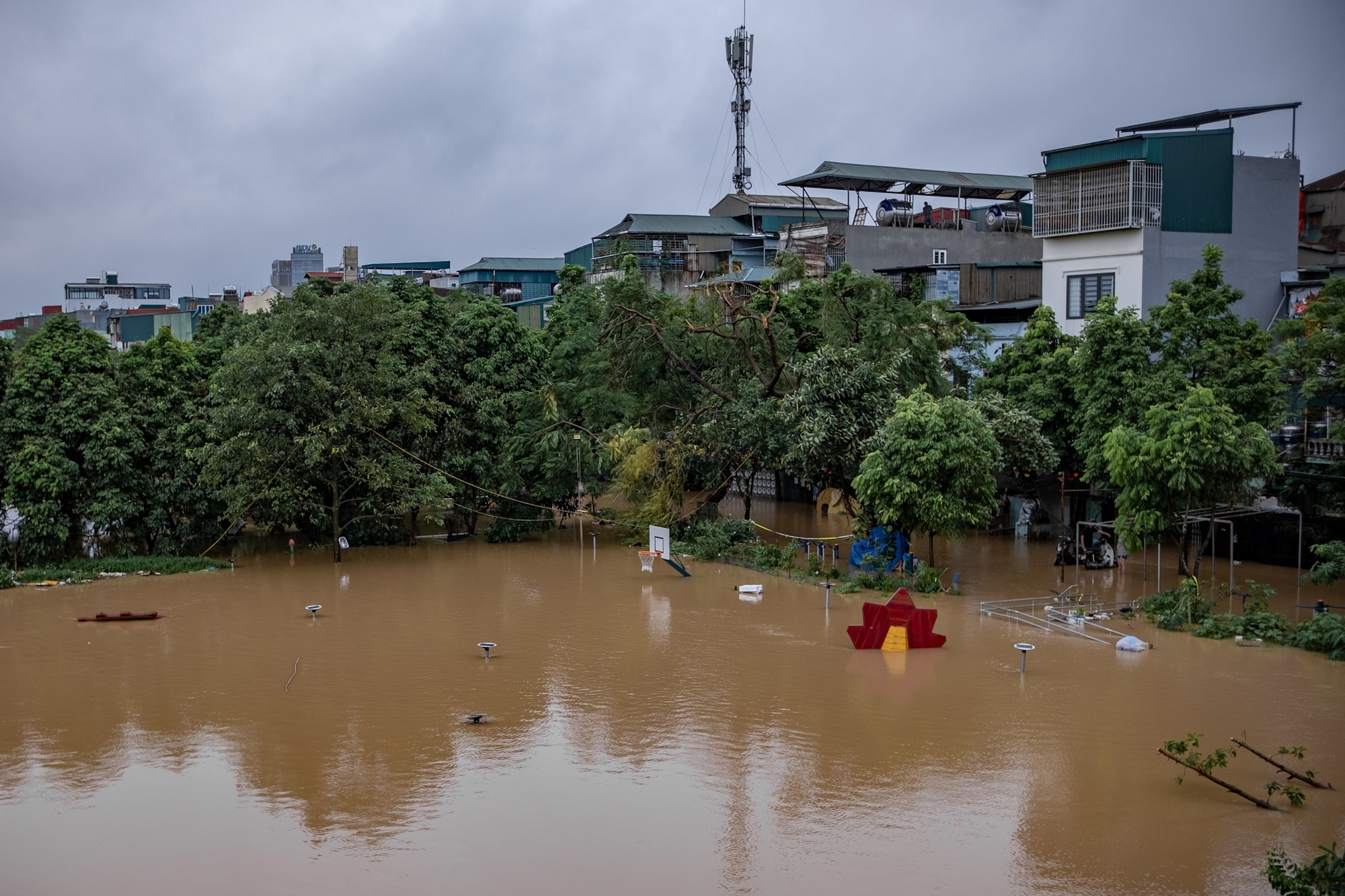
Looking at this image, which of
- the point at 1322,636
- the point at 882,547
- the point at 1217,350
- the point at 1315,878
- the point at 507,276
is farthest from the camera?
the point at 507,276

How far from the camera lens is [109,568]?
80.6 feet

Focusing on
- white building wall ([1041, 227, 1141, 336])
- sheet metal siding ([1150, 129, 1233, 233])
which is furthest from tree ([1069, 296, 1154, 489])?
sheet metal siding ([1150, 129, 1233, 233])

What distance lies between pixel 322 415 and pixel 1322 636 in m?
20.2

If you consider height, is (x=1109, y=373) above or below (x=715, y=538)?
above

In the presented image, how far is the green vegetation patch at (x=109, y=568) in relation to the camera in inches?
931

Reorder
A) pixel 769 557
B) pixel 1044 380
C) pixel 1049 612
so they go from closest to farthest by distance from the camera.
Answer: pixel 1049 612 < pixel 769 557 < pixel 1044 380

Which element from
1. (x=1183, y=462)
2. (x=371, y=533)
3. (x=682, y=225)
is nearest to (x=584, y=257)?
(x=682, y=225)

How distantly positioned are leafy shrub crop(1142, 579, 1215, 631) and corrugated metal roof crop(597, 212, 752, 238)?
3255 centimetres

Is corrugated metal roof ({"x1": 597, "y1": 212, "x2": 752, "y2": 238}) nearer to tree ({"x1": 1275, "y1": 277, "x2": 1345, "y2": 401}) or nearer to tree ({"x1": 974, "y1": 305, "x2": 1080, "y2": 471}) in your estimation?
tree ({"x1": 974, "y1": 305, "x2": 1080, "y2": 471})

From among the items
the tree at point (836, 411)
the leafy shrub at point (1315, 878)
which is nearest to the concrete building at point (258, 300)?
the tree at point (836, 411)

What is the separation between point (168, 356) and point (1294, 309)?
27.4m

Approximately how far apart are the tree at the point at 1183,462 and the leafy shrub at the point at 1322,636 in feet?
8.53

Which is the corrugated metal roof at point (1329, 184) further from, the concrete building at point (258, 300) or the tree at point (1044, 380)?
the concrete building at point (258, 300)

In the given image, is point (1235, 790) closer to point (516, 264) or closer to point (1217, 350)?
point (1217, 350)
